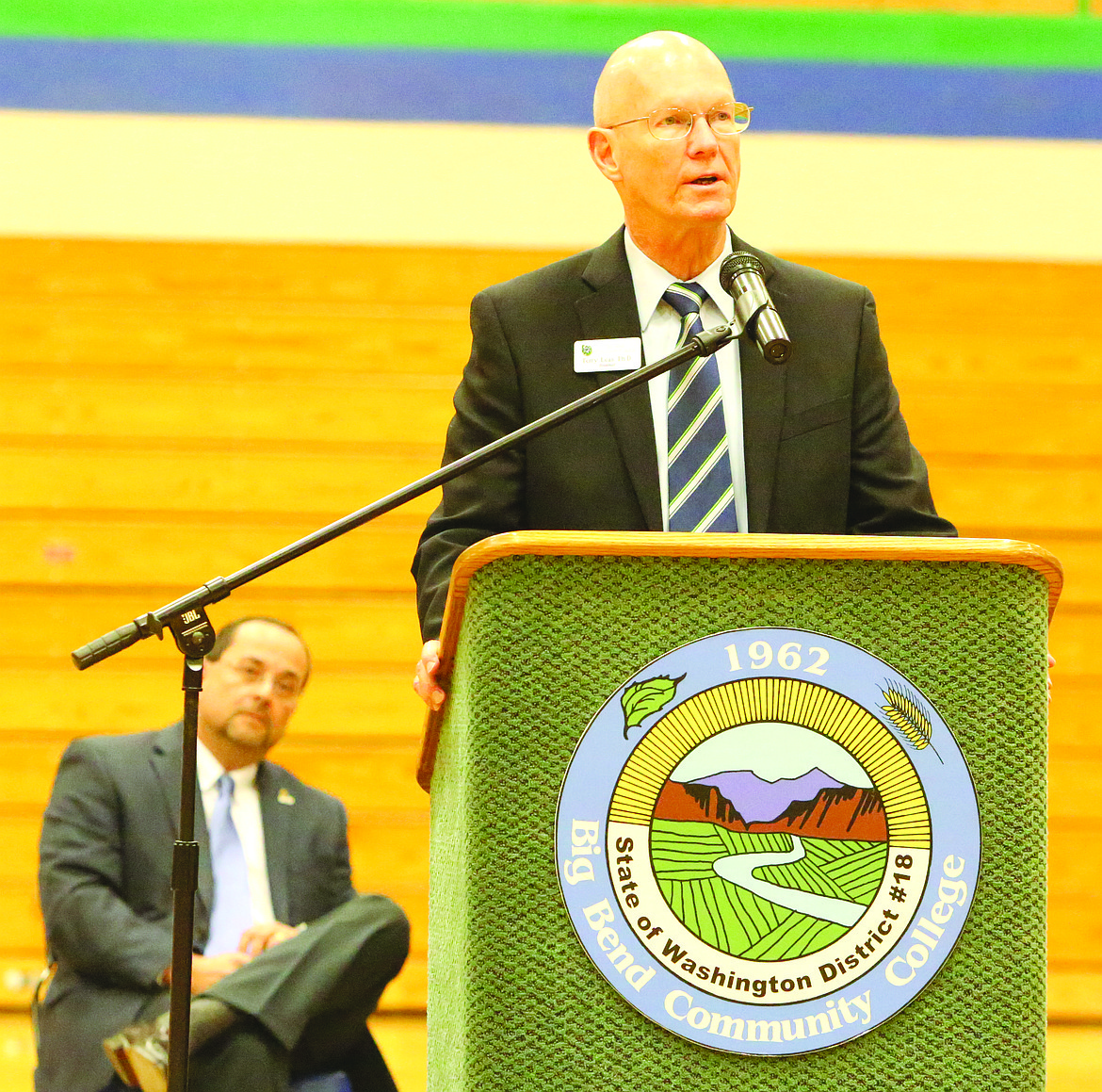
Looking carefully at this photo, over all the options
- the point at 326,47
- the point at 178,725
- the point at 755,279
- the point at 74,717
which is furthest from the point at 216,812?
the point at 326,47

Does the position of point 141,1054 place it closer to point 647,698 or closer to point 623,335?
point 623,335

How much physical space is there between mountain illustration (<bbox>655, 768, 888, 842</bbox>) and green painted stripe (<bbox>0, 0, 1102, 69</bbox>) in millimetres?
3568

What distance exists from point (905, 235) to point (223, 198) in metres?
2.05

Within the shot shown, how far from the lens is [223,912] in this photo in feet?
10.1

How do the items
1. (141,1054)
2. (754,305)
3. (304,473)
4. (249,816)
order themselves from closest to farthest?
(754,305) → (141,1054) → (249,816) → (304,473)

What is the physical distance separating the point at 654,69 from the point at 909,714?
34.4 inches

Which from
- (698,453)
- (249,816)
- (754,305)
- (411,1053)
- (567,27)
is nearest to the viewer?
(754,305)

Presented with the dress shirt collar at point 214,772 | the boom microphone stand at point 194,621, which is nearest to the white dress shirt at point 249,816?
the dress shirt collar at point 214,772

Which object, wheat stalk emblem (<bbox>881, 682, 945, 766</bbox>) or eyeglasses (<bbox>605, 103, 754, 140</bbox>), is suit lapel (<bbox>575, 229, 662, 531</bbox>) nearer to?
eyeglasses (<bbox>605, 103, 754, 140</bbox>)

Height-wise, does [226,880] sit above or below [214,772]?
below

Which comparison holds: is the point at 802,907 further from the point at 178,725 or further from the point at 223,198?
the point at 223,198

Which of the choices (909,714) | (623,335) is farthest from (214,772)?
(909,714)

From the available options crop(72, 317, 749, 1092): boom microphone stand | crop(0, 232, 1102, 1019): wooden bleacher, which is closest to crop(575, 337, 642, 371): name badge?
crop(72, 317, 749, 1092): boom microphone stand

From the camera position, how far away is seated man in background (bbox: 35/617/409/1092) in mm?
2652
